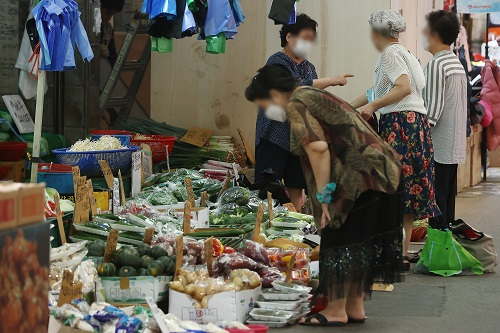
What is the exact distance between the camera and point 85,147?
28.8 feet

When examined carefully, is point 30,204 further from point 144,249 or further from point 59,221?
point 59,221

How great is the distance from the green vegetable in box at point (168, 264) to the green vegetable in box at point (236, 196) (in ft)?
7.27

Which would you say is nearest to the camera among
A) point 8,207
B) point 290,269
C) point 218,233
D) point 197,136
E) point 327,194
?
point 8,207

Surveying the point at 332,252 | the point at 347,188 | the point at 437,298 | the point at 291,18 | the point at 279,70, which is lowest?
the point at 437,298

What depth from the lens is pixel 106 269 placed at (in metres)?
6.38

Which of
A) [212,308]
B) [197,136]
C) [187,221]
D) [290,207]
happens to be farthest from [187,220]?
[197,136]

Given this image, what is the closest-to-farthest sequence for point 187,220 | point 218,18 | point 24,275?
1. point 24,275
2. point 187,220
3. point 218,18

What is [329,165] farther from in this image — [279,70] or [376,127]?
[376,127]

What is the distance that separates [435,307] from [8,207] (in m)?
4.00

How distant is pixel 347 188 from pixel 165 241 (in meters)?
1.54

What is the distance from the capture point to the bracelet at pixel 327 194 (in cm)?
618

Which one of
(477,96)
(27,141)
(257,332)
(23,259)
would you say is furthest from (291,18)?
(477,96)

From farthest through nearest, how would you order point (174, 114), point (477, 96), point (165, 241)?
point (477, 96) → point (174, 114) → point (165, 241)

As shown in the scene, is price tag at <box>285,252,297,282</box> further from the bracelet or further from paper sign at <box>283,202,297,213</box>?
paper sign at <box>283,202,297,213</box>
